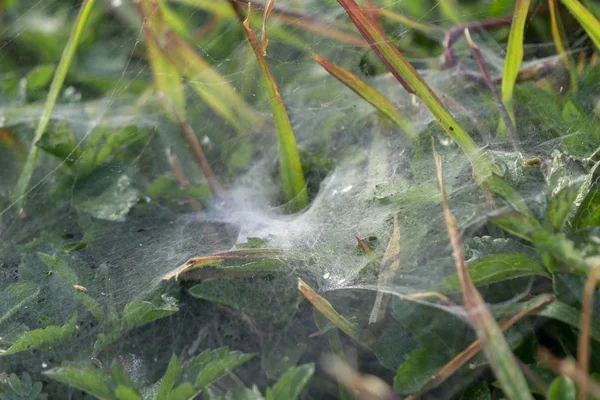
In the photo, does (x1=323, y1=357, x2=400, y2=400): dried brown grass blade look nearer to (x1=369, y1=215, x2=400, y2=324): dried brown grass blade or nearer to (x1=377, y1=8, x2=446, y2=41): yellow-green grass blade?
(x1=369, y1=215, x2=400, y2=324): dried brown grass blade

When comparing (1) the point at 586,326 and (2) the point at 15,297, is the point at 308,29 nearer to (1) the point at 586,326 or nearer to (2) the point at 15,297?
(2) the point at 15,297

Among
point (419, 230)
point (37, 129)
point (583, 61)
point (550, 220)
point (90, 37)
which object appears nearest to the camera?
point (550, 220)

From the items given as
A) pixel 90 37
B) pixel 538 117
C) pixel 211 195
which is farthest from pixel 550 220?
pixel 90 37

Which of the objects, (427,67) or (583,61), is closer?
(583,61)

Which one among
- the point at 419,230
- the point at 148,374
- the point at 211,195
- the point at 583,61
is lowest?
the point at 148,374

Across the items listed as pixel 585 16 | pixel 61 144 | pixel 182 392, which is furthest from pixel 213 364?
pixel 585 16

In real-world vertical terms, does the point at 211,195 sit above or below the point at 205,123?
below

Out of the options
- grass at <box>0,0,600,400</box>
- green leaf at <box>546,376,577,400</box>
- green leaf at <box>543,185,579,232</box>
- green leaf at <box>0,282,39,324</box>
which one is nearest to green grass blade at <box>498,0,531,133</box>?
grass at <box>0,0,600,400</box>

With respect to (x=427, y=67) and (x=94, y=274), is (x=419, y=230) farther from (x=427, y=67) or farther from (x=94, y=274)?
(x=427, y=67)
